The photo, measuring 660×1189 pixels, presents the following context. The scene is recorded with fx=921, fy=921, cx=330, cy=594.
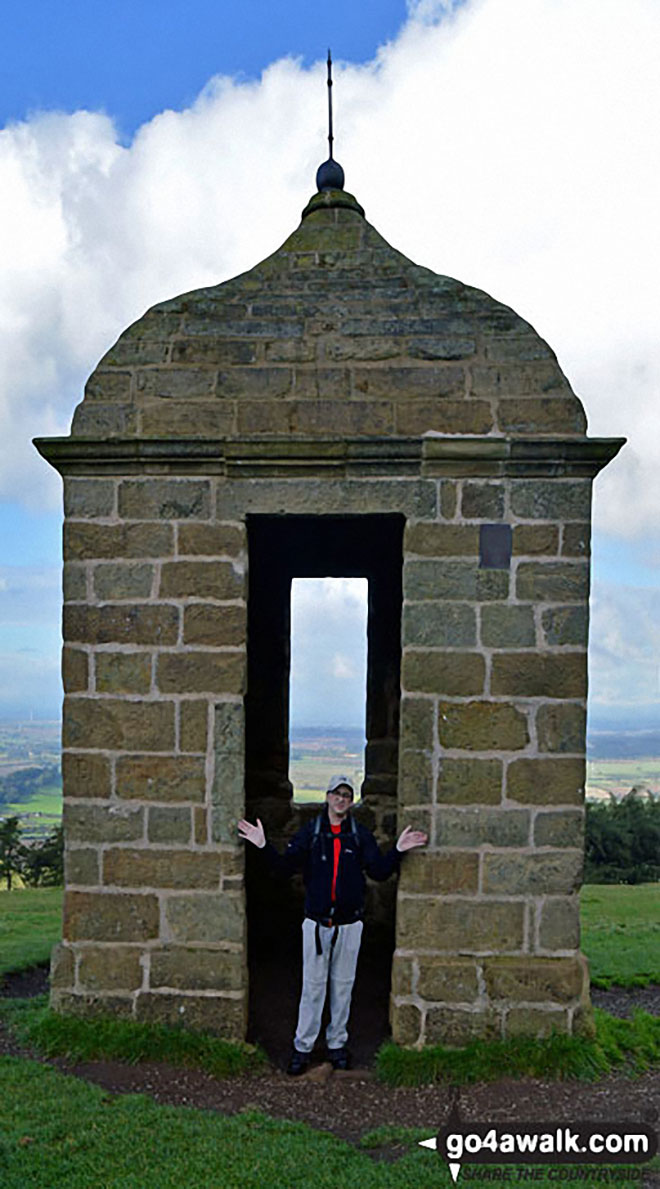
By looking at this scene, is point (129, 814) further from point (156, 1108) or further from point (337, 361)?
point (337, 361)

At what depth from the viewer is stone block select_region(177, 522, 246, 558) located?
5188 mm

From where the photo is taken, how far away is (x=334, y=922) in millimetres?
5152

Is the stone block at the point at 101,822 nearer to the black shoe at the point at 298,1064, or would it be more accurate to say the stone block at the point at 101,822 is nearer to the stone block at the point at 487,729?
the black shoe at the point at 298,1064

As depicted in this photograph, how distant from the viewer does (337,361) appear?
530 cm

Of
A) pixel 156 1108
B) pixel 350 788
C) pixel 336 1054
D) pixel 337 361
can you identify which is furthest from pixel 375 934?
pixel 337 361

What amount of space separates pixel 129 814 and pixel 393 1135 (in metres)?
2.12

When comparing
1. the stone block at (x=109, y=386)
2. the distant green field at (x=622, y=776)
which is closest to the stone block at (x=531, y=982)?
the stone block at (x=109, y=386)

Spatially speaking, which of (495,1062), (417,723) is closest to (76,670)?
(417,723)

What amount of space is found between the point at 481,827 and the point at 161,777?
5.93ft

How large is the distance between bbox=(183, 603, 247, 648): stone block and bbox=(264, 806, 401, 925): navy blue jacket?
117 centimetres

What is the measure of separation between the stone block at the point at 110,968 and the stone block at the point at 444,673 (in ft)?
7.14

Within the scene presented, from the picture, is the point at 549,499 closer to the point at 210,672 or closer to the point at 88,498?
the point at 210,672

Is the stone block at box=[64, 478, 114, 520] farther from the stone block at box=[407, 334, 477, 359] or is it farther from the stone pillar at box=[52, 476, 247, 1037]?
the stone block at box=[407, 334, 477, 359]

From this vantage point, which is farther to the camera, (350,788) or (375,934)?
(375,934)
